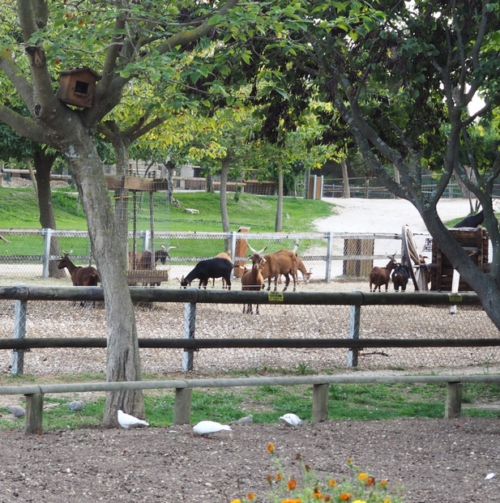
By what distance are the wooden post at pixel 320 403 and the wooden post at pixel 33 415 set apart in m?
2.30

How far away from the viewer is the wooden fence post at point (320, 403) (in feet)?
23.9

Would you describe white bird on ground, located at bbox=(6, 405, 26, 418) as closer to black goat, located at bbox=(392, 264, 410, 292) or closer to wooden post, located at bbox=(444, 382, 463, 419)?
wooden post, located at bbox=(444, 382, 463, 419)

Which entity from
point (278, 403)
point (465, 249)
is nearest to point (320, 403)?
point (278, 403)

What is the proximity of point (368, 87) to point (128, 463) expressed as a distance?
20.3 feet

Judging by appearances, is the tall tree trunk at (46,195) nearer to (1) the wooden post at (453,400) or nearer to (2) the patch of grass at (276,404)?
(2) the patch of grass at (276,404)

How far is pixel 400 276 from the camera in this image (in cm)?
1952

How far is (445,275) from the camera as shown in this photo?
1723 centimetres

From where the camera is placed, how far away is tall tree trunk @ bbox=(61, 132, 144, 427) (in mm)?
7059

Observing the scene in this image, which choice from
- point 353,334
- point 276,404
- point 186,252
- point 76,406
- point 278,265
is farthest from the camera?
point 186,252

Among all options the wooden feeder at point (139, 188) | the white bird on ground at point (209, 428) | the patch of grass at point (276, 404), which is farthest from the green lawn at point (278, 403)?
the wooden feeder at point (139, 188)

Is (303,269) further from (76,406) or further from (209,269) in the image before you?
(76,406)

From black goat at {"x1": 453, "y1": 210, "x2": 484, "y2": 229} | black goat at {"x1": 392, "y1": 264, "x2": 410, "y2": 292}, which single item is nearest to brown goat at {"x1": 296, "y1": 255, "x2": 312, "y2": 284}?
black goat at {"x1": 392, "y1": 264, "x2": 410, "y2": 292}

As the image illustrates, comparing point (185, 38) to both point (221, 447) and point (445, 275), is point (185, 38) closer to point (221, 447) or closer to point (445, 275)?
point (221, 447)

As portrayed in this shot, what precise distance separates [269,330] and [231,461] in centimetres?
820
